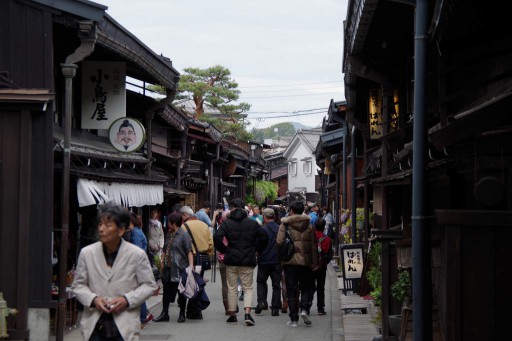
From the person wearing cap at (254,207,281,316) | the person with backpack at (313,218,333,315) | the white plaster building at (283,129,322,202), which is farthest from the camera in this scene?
the white plaster building at (283,129,322,202)

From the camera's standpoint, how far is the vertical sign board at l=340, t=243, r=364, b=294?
1909 centimetres

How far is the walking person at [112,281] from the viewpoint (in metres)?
7.61

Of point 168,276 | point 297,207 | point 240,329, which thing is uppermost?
point 297,207

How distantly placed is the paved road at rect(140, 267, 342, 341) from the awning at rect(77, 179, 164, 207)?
2290 millimetres

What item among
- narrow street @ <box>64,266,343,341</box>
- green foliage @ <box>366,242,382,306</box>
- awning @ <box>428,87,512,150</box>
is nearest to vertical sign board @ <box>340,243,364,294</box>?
green foliage @ <box>366,242,382,306</box>

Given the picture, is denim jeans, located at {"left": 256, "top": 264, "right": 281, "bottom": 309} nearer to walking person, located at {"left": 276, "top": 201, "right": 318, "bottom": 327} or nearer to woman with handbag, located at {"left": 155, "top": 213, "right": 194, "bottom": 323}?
walking person, located at {"left": 276, "top": 201, "right": 318, "bottom": 327}

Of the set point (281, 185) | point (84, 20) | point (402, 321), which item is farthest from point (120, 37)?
point (281, 185)

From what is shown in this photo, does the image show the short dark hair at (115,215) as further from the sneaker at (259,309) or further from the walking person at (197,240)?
the sneaker at (259,309)

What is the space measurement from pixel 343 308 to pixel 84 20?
7.22 meters

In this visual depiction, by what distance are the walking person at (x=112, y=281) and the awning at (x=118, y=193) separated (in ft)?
23.0

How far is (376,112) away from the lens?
62.1 ft

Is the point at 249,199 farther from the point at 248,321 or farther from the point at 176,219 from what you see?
the point at 248,321

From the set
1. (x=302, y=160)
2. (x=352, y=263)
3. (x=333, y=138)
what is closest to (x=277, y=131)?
(x=302, y=160)

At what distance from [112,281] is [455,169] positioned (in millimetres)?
4222
